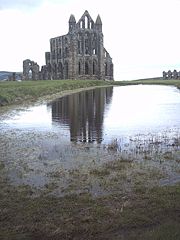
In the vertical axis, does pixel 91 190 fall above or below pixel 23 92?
below

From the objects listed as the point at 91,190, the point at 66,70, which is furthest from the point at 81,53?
the point at 91,190

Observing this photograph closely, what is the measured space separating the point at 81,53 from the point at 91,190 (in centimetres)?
10766

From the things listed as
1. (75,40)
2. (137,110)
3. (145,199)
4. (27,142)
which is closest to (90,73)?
(75,40)

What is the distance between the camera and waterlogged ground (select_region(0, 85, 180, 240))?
7602 millimetres

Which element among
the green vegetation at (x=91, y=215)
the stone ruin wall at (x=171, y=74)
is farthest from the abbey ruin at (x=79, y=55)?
the green vegetation at (x=91, y=215)

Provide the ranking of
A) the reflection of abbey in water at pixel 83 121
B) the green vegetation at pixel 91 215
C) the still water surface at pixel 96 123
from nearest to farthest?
the green vegetation at pixel 91 215 < the reflection of abbey in water at pixel 83 121 < the still water surface at pixel 96 123

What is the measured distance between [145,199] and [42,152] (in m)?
6.80

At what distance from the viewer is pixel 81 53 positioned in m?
115

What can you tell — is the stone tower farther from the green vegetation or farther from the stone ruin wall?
the green vegetation

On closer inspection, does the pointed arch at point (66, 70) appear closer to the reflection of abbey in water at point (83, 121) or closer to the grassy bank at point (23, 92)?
the grassy bank at point (23, 92)

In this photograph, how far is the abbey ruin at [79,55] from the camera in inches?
4422

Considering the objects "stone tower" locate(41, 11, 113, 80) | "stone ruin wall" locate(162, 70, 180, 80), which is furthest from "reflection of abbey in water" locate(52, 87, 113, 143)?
"stone tower" locate(41, 11, 113, 80)

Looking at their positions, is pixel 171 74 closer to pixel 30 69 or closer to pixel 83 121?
pixel 30 69

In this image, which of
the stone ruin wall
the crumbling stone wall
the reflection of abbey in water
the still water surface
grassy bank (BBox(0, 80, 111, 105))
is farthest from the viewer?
the crumbling stone wall
